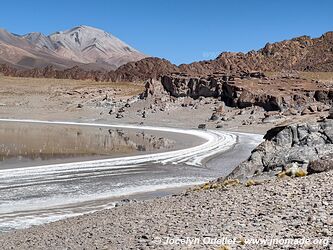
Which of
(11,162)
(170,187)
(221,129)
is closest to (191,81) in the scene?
(221,129)

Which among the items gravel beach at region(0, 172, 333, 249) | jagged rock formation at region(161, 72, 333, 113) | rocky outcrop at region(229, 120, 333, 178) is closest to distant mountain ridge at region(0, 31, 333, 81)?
jagged rock formation at region(161, 72, 333, 113)

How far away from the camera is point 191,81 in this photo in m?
67.3

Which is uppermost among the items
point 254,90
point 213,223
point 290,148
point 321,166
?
point 254,90

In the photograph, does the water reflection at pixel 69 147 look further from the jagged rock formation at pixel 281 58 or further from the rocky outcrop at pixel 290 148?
the jagged rock formation at pixel 281 58

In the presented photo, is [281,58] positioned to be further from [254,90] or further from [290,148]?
[290,148]

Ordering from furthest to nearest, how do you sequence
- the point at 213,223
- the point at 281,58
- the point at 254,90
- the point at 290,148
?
the point at 281,58, the point at 254,90, the point at 290,148, the point at 213,223

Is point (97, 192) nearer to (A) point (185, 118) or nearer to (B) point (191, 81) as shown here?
(A) point (185, 118)

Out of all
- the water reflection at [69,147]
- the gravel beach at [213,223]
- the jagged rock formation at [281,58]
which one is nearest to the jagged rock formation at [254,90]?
the jagged rock formation at [281,58]

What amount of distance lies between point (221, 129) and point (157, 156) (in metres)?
23.1

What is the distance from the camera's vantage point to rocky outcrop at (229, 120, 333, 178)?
600 inches

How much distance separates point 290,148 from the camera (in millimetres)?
16203

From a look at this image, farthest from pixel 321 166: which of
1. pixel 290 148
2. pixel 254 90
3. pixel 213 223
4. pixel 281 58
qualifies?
pixel 281 58

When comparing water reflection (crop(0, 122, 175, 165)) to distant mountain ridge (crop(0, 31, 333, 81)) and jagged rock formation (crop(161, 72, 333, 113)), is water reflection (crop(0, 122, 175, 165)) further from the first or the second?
distant mountain ridge (crop(0, 31, 333, 81))

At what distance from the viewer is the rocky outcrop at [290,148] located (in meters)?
15.2
